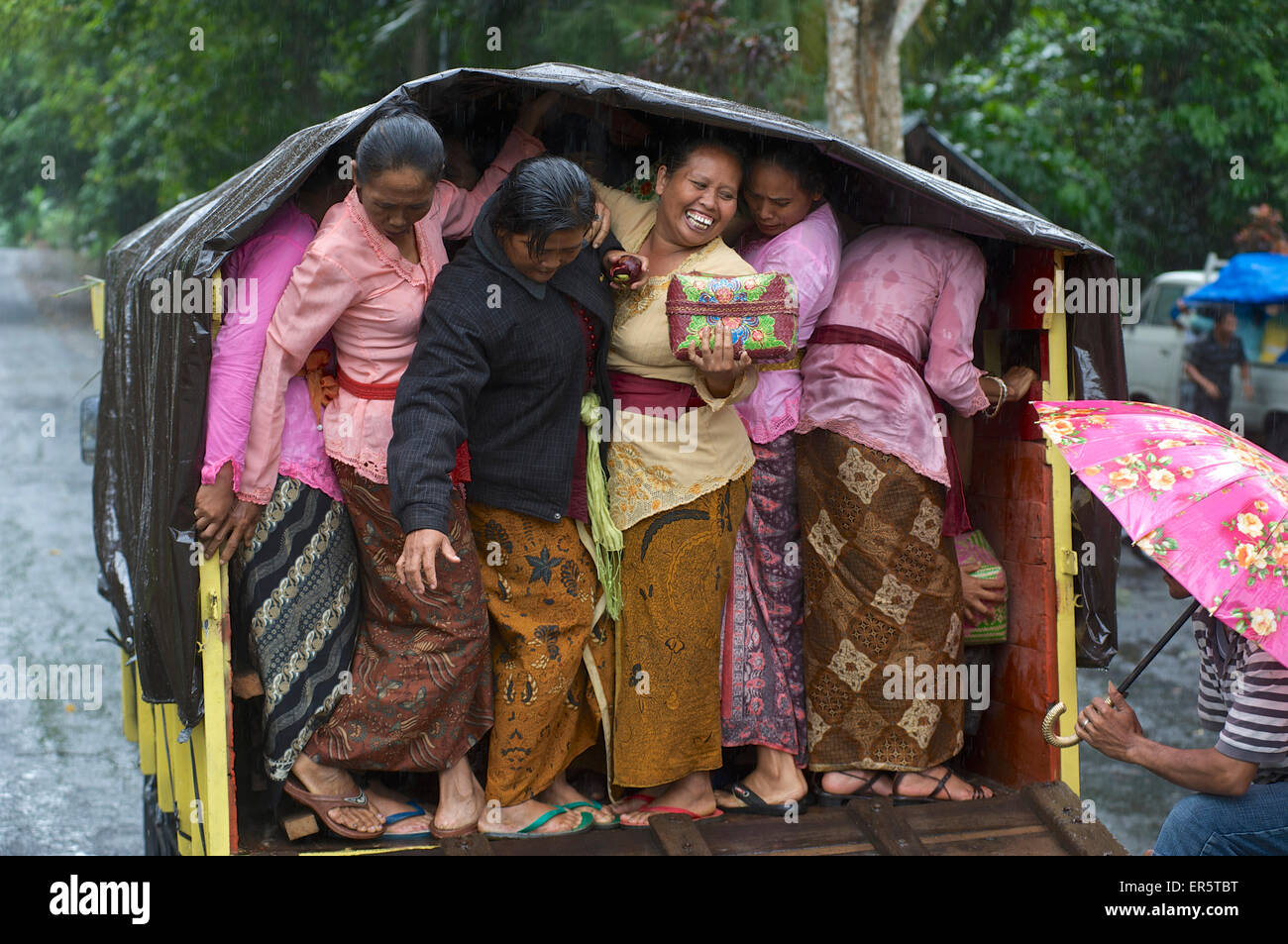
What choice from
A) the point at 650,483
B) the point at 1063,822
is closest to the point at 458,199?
the point at 650,483

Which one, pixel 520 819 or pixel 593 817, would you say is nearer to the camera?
pixel 520 819

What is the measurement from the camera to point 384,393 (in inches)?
135

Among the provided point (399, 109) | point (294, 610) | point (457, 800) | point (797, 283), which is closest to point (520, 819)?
point (457, 800)

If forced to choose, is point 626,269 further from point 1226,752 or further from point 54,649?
point 54,649

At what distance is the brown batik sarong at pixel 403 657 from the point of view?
3.41 metres

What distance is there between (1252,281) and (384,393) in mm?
7809

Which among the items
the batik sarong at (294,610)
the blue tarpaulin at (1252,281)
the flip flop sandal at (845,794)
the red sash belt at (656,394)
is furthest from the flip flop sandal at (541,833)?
the blue tarpaulin at (1252,281)

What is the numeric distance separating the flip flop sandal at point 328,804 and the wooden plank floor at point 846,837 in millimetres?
33

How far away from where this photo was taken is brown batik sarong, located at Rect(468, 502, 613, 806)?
355cm

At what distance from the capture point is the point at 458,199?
371 centimetres

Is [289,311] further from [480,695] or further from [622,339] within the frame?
[480,695]

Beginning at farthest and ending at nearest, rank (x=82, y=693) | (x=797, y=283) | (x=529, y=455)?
(x=82, y=693) < (x=797, y=283) < (x=529, y=455)

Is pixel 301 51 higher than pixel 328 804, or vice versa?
pixel 301 51

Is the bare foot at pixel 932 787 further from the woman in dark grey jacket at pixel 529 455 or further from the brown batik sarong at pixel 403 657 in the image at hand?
the brown batik sarong at pixel 403 657
